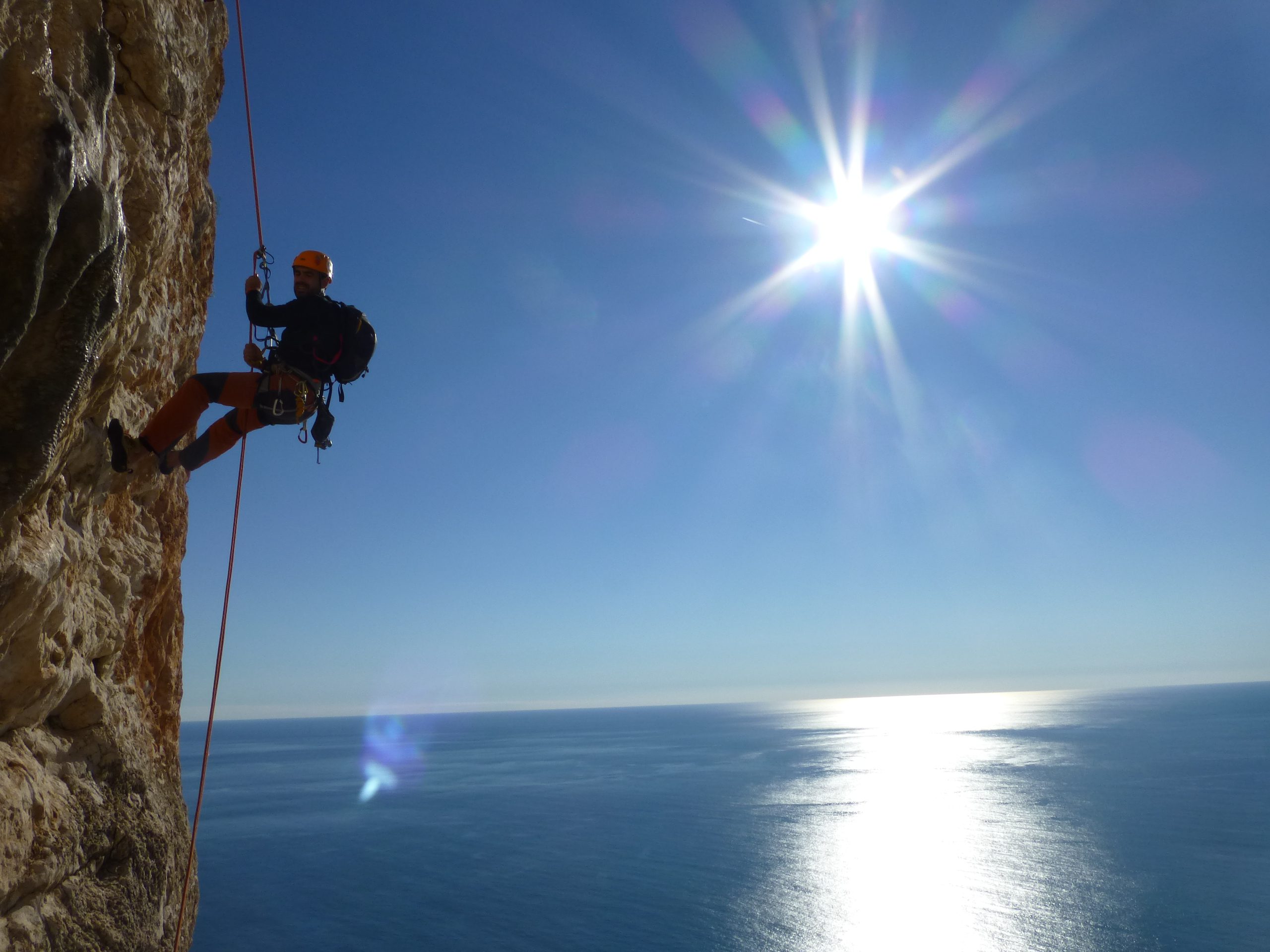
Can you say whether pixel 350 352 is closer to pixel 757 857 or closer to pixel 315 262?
pixel 315 262

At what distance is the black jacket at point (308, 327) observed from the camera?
5.11m

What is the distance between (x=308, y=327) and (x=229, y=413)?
2.70 feet

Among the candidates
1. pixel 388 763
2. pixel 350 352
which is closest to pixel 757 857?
pixel 350 352

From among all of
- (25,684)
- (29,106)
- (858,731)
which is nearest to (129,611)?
(25,684)

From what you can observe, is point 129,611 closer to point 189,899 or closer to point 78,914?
point 78,914

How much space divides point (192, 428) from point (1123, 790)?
7106 centimetres

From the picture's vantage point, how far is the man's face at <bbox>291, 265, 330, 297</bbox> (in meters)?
5.32

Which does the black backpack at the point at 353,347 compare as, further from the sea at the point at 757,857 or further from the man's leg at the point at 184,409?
the sea at the point at 757,857

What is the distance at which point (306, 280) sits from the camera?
533 centimetres

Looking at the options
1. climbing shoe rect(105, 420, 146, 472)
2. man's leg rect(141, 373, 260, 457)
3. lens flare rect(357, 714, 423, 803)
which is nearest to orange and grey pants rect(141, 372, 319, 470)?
man's leg rect(141, 373, 260, 457)

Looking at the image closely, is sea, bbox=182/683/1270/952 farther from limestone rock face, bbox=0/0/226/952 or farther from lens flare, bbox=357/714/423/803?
limestone rock face, bbox=0/0/226/952

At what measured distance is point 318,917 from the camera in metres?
32.6

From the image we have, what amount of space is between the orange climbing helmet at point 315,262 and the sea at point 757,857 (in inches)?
1200

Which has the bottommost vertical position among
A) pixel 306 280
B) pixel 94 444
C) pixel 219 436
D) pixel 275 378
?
pixel 94 444
